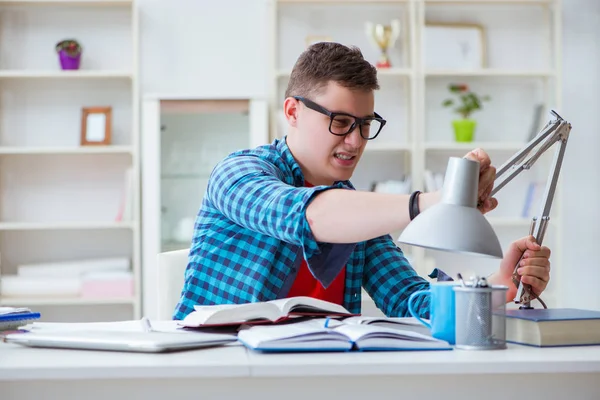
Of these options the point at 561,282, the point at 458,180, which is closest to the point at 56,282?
the point at 561,282

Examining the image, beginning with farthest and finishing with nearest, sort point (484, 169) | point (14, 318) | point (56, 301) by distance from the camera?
point (56, 301), point (14, 318), point (484, 169)

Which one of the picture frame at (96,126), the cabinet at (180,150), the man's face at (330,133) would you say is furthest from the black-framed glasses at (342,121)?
the picture frame at (96,126)

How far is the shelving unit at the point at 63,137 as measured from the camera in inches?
163

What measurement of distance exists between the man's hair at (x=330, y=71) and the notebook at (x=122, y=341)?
2.34 ft

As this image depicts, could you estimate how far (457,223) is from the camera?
104cm

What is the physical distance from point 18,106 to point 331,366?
140 inches

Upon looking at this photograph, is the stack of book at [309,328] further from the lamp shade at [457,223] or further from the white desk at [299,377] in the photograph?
the lamp shade at [457,223]

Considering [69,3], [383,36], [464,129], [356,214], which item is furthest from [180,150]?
[356,214]

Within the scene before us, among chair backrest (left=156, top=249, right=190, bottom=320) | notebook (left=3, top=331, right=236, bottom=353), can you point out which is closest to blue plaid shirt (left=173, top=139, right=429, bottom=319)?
chair backrest (left=156, top=249, right=190, bottom=320)

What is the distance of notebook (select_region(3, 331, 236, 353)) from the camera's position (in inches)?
41.8

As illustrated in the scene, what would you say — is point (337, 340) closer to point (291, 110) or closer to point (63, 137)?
point (291, 110)

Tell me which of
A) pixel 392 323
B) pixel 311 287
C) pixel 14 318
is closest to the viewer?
pixel 392 323

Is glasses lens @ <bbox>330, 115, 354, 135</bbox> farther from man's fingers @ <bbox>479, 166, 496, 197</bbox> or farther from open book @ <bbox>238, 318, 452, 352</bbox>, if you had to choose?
open book @ <bbox>238, 318, 452, 352</bbox>

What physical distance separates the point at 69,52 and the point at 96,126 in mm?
381
